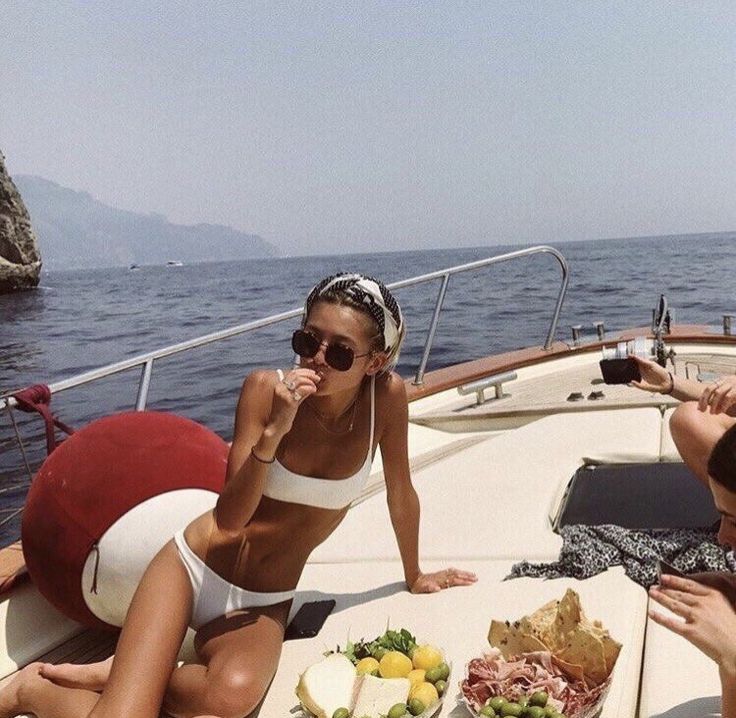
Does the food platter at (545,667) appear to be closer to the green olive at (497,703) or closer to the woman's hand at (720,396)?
the green olive at (497,703)

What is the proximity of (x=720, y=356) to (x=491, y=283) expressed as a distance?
21604mm

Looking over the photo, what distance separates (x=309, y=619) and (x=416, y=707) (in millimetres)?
590

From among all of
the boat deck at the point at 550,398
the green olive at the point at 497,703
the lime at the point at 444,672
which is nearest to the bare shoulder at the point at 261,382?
the lime at the point at 444,672

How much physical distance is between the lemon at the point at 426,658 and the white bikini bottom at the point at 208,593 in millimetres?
445

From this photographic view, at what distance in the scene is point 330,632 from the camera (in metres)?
2.00

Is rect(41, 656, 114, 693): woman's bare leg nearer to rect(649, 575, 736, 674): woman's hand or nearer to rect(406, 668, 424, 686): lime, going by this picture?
rect(406, 668, 424, 686): lime

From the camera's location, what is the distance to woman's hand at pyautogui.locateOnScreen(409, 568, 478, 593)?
7.00ft

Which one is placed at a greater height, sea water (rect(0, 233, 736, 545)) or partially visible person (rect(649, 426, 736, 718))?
partially visible person (rect(649, 426, 736, 718))

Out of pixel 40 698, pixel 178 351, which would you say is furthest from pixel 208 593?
pixel 178 351

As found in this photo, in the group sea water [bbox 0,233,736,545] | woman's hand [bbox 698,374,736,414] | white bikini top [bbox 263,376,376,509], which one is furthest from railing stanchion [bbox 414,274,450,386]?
woman's hand [bbox 698,374,736,414]

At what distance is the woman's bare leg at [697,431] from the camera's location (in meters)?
2.13

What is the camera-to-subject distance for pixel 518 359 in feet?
18.0

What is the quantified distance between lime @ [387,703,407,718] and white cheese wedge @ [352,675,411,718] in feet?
0.06

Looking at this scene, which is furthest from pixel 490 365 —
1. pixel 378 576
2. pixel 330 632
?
pixel 330 632
